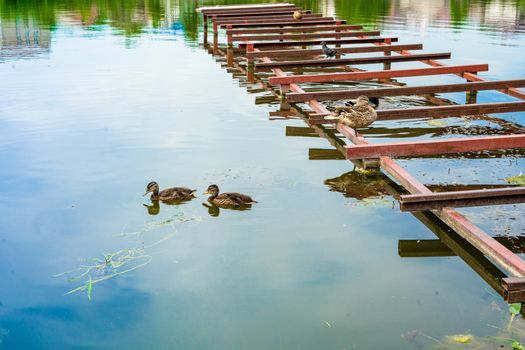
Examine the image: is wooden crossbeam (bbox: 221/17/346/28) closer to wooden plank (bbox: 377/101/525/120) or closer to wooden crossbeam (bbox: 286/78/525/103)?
wooden crossbeam (bbox: 286/78/525/103)

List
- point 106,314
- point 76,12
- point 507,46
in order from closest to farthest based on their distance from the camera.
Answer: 1. point 106,314
2. point 507,46
3. point 76,12

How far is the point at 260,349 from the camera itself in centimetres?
464

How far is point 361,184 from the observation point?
7.86 meters

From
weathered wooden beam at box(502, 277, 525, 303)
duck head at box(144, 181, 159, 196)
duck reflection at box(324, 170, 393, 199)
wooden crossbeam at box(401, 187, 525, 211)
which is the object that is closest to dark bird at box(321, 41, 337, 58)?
duck reflection at box(324, 170, 393, 199)

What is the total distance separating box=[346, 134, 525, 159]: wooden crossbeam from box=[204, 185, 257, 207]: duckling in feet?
4.78

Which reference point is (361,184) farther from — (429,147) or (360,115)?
(360,115)

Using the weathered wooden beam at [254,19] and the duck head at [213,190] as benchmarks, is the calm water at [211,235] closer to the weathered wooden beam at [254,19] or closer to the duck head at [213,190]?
the duck head at [213,190]

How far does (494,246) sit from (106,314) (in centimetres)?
318

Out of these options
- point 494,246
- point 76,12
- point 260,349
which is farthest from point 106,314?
point 76,12

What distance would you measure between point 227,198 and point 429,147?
2633mm

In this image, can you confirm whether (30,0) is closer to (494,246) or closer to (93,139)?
(93,139)

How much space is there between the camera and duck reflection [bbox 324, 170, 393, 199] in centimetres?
755

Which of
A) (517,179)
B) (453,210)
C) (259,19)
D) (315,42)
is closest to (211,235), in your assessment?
(453,210)

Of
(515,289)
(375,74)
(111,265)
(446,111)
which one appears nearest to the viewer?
(515,289)
